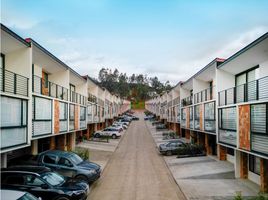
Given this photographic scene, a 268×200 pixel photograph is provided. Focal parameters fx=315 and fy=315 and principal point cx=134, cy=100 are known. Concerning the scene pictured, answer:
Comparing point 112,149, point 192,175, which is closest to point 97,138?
point 112,149

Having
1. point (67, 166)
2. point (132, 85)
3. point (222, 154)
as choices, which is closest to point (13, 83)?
point (67, 166)

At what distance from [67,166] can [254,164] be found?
1065cm

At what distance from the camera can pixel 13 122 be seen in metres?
13.2

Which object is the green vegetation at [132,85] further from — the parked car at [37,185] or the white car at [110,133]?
the parked car at [37,185]

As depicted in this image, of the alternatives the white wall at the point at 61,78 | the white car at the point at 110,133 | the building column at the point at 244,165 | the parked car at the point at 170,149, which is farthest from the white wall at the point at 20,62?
the white car at the point at 110,133

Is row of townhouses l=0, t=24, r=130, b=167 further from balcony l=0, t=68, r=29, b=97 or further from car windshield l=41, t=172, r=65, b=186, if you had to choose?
car windshield l=41, t=172, r=65, b=186

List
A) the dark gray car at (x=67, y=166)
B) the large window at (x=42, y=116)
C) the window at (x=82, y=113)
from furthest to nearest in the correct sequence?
the window at (x=82, y=113)
the dark gray car at (x=67, y=166)
the large window at (x=42, y=116)

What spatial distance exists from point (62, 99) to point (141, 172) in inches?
297

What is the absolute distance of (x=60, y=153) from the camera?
1778 centimetres

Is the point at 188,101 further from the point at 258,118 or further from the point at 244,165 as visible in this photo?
the point at 258,118

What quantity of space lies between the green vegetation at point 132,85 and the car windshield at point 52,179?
4961 inches

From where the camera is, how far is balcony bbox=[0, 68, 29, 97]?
13203 millimetres

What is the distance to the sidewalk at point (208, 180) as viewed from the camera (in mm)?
15656

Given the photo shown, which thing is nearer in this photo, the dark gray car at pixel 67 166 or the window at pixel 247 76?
the dark gray car at pixel 67 166
